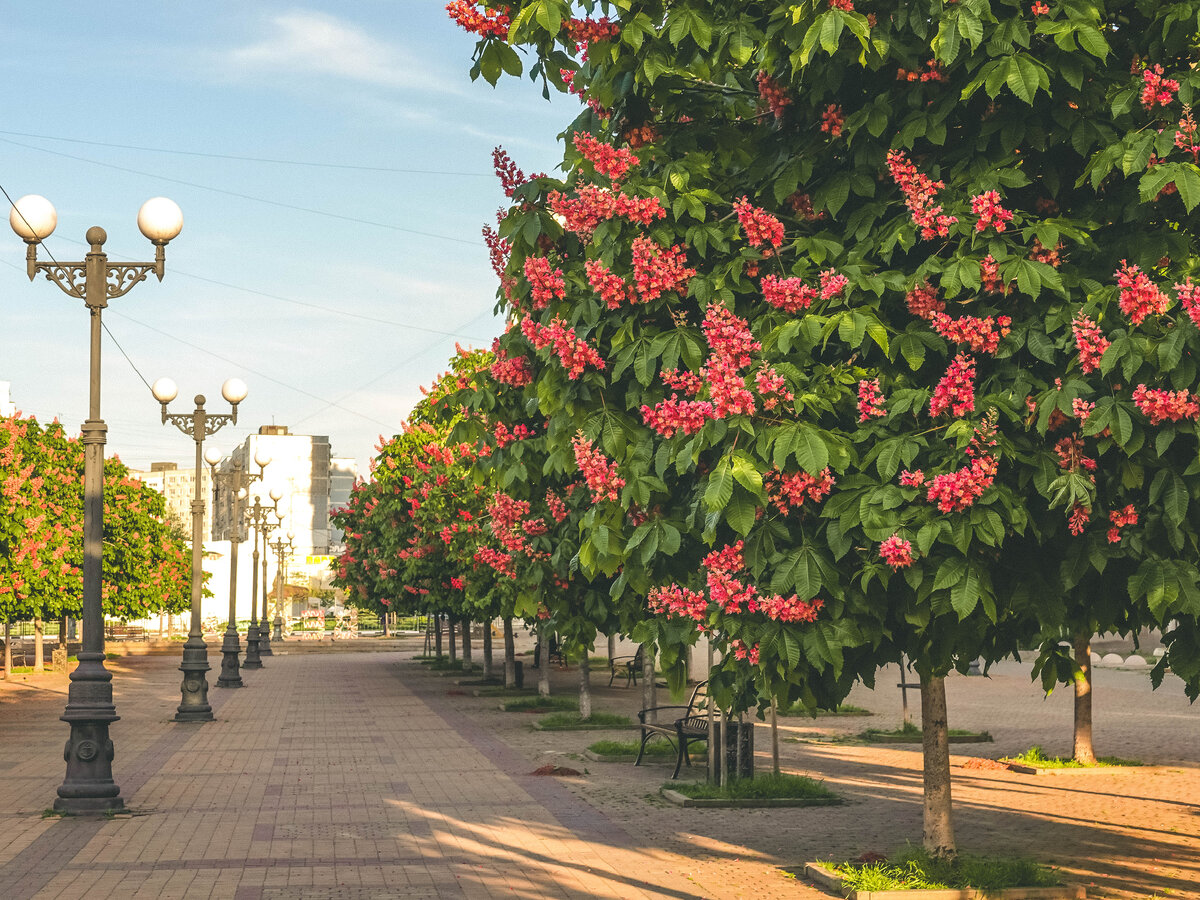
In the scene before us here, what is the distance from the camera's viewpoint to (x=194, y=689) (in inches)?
992

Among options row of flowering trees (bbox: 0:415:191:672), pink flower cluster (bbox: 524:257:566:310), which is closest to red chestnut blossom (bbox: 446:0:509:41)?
pink flower cluster (bbox: 524:257:566:310)

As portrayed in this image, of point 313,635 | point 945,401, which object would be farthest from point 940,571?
point 313,635

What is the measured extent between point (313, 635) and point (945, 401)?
72.5m

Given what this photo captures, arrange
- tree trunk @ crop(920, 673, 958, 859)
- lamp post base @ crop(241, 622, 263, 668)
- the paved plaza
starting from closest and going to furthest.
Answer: tree trunk @ crop(920, 673, 958, 859), the paved plaza, lamp post base @ crop(241, 622, 263, 668)

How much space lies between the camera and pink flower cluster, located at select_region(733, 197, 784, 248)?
280 inches

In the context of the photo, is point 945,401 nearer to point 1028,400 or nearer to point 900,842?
point 1028,400

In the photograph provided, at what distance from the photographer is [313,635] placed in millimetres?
76312

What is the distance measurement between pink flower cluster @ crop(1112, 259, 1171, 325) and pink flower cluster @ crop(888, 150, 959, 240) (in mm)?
904

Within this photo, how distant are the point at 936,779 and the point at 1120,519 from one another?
152 inches

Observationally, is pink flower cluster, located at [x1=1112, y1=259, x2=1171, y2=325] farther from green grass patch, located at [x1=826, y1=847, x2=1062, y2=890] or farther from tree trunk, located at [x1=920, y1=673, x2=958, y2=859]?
green grass patch, located at [x1=826, y1=847, x2=1062, y2=890]

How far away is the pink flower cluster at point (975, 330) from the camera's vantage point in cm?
674

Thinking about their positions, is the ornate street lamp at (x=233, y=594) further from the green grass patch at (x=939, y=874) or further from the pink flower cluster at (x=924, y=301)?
the pink flower cluster at (x=924, y=301)

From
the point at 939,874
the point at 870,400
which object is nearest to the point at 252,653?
the point at 939,874

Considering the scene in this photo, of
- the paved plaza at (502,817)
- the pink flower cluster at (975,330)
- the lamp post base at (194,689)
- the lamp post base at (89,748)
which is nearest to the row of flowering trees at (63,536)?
the lamp post base at (194,689)
